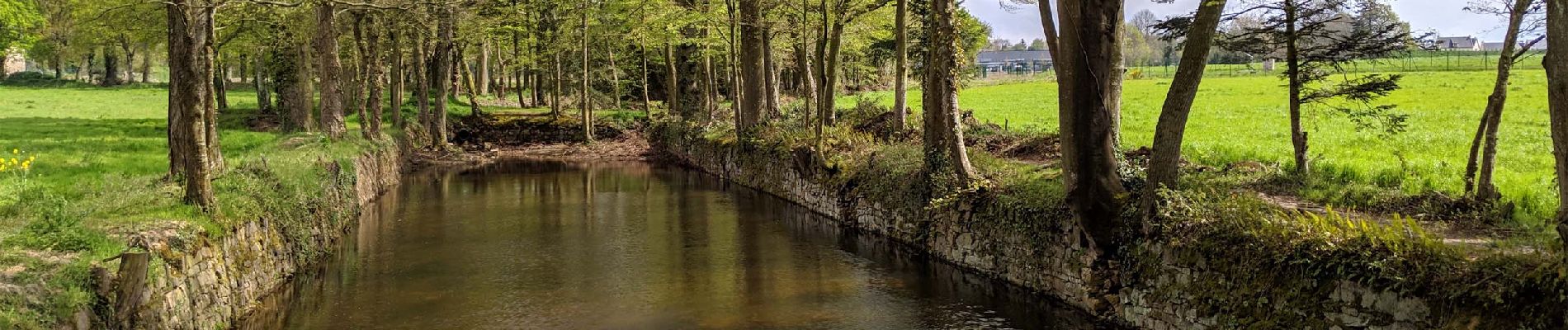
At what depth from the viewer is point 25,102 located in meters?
41.5

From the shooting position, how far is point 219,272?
11859 millimetres

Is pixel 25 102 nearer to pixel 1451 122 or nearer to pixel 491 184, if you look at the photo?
pixel 491 184

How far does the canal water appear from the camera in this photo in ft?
41.9

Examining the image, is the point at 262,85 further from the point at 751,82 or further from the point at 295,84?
the point at 751,82

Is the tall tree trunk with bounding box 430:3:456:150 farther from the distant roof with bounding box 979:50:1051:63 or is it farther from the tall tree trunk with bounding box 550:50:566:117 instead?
the distant roof with bounding box 979:50:1051:63

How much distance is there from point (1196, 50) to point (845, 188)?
10118mm

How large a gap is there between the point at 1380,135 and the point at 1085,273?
27.0 feet

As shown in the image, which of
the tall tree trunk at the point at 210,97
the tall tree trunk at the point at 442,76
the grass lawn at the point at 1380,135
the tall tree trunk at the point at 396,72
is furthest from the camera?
the tall tree trunk at the point at 442,76

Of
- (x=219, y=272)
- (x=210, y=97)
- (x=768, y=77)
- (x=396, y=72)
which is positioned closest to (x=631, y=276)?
(x=219, y=272)

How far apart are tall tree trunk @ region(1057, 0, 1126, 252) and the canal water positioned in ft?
4.44

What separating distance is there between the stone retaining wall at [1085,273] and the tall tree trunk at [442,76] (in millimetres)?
16372

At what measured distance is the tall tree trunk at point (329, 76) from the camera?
27.4 m

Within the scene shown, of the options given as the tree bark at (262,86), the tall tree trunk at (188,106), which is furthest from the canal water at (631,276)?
the tree bark at (262,86)

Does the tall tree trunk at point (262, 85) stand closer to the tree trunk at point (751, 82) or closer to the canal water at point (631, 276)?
the canal water at point (631, 276)
